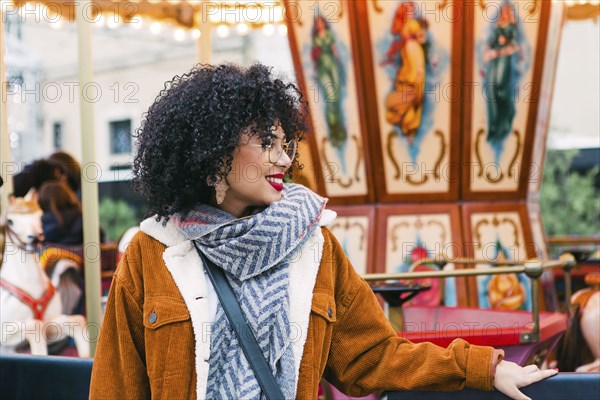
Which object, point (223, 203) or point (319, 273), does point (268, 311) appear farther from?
point (223, 203)

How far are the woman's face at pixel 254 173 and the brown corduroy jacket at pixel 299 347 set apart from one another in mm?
139

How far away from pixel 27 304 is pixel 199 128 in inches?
111

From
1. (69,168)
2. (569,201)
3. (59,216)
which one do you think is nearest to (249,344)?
(59,216)

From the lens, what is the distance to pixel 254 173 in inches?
67.6

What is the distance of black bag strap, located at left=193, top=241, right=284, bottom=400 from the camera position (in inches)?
62.7

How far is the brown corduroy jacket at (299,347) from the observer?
1623mm

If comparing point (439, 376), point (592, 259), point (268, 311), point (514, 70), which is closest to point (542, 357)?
point (439, 376)

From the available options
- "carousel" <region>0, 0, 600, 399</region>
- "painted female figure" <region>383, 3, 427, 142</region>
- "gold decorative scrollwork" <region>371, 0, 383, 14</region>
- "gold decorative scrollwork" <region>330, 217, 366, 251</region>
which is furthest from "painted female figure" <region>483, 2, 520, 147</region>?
"gold decorative scrollwork" <region>330, 217, 366, 251</region>

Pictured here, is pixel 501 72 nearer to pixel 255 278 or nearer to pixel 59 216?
pixel 59 216

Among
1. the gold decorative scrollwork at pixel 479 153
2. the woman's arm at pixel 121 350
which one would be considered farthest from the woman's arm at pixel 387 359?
the gold decorative scrollwork at pixel 479 153

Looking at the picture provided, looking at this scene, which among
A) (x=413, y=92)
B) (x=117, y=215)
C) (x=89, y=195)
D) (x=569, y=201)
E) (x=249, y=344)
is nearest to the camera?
(x=249, y=344)

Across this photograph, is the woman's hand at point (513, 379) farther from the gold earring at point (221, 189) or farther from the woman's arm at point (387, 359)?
the gold earring at point (221, 189)

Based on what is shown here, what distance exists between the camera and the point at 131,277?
5.52ft

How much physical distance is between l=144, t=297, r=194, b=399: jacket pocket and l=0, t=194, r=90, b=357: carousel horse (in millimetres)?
2632
